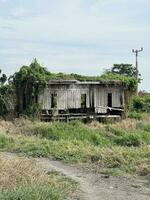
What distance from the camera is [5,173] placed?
10.9 meters

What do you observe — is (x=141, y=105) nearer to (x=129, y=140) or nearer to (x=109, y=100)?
(x=109, y=100)

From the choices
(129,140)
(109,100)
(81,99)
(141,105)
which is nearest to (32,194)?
(129,140)

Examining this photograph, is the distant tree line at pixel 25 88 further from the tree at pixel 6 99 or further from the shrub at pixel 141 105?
the shrub at pixel 141 105

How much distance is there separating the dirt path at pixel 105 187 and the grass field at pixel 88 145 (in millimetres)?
799

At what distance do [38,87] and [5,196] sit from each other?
2309cm

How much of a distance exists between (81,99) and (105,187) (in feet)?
74.0

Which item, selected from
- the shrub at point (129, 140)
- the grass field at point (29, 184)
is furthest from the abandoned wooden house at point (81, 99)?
the grass field at point (29, 184)

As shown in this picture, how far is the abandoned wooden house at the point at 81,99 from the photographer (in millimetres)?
32188

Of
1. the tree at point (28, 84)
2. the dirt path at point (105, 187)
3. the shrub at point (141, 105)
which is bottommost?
the dirt path at point (105, 187)

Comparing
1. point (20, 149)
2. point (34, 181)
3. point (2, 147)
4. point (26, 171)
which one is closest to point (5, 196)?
point (34, 181)

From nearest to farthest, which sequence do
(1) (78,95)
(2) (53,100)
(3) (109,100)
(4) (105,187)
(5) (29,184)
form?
(5) (29,184), (4) (105,187), (2) (53,100), (1) (78,95), (3) (109,100)

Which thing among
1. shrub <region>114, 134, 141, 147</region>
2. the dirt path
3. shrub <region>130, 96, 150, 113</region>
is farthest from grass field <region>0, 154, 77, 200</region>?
shrub <region>130, 96, 150, 113</region>

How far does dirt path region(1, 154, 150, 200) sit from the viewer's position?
10398 mm

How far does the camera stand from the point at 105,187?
11453 millimetres
